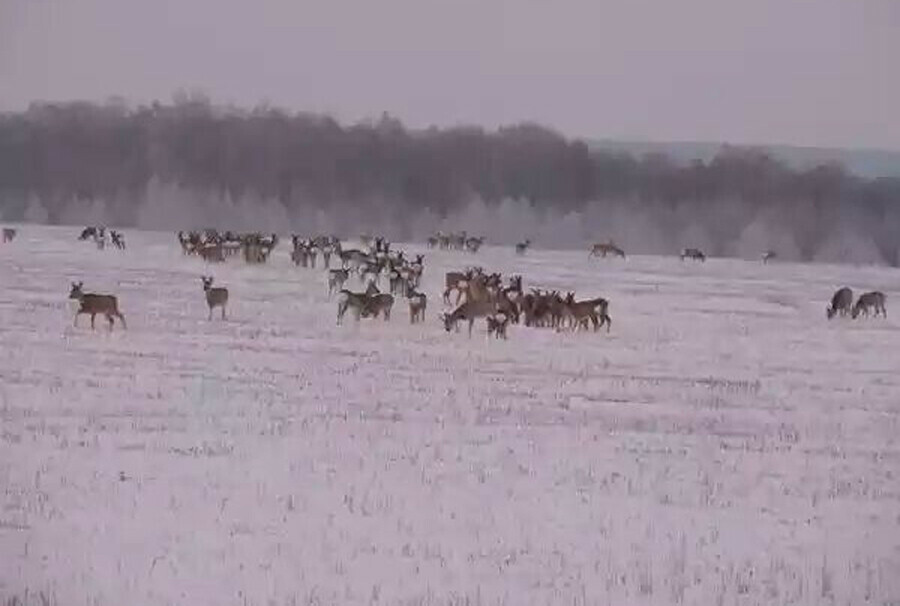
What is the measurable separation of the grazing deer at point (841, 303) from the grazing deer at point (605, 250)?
445mm

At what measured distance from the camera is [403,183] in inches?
131

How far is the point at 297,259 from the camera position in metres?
3.31

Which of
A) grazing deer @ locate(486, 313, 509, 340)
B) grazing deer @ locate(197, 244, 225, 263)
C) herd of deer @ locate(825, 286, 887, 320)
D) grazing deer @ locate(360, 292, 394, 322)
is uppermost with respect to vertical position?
grazing deer @ locate(197, 244, 225, 263)

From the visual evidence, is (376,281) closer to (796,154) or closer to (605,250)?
(605,250)

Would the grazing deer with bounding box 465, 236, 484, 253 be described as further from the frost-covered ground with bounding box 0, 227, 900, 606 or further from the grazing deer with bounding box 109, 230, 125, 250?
the grazing deer with bounding box 109, 230, 125, 250

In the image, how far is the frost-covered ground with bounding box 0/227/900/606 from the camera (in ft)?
10.5

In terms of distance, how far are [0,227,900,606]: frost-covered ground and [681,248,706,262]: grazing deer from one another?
0.02 m

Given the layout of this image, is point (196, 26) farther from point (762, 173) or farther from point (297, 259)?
point (762, 173)

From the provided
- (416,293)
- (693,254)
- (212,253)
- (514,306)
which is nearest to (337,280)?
(416,293)

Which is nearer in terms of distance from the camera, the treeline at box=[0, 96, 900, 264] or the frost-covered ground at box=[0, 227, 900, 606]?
the frost-covered ground at box=[0, 227, 900, 606]

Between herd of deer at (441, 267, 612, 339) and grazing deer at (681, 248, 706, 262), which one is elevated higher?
grazing deer at (681, 248, 706, 262)

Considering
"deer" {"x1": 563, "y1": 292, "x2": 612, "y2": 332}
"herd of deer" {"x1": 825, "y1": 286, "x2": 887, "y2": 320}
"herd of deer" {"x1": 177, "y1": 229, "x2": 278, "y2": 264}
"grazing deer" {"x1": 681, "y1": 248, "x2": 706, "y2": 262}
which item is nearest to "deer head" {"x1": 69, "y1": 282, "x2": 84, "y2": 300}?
"herd of deer" {"x1": 177, "y1": 229, "x2": 278, "y2": 264}

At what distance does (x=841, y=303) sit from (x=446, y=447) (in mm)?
878

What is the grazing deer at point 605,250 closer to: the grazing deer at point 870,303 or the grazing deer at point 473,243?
the grazing deer at point 473,243
